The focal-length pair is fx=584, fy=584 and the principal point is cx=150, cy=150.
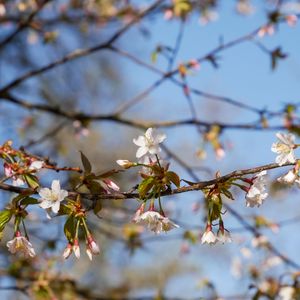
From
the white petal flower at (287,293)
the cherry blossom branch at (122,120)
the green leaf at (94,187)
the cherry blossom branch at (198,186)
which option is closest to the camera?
the cherry blossom branch at (198,186)

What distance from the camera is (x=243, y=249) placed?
144 inches

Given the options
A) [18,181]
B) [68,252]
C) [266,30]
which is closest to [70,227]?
[68,252]

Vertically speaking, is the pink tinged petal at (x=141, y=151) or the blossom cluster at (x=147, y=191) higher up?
the pink tinged petal at (x=141, y=151)

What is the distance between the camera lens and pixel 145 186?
115 centimetres

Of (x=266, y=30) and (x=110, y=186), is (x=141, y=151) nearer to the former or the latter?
(x=110, y=186)

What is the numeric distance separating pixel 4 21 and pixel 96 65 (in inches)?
230

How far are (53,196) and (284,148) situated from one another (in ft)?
1.54

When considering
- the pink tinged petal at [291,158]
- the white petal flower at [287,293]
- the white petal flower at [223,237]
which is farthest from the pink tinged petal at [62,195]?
the white petal flower at [287,293]

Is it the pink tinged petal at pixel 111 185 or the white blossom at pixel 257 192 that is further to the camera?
the pink tinged petal at pixel 111 185

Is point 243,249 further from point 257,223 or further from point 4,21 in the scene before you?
point 4,21

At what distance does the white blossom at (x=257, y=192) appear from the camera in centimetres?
117

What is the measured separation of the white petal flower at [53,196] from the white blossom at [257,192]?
37 centimetres

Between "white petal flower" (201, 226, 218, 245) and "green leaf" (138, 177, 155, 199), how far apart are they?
0.17 m

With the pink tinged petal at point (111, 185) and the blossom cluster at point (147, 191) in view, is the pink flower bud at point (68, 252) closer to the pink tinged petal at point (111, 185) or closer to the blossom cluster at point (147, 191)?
the blossom cluster at point (147, 191)
